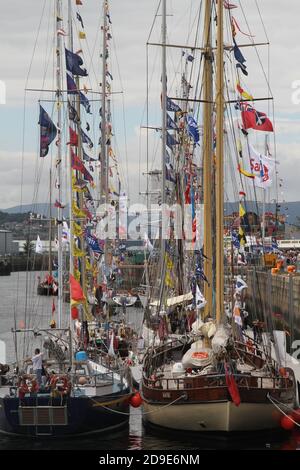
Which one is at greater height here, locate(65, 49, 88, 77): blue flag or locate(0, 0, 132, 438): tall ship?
locate(65, 49, 88, 77): blue flag

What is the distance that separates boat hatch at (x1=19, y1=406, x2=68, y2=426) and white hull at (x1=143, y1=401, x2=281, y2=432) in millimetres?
3111

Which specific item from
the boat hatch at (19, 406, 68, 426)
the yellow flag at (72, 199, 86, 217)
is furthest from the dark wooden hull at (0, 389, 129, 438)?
the yellow flag at (72, 199, 86, 217)

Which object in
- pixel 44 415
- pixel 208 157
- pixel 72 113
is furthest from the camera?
pixel 72 113

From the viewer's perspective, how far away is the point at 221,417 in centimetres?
2998

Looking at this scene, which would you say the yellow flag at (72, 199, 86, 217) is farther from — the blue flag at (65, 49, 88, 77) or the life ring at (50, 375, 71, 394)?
the life ring at (50, 375, 71, 394)

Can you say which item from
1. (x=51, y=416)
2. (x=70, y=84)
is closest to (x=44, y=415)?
(x=51, y=416)

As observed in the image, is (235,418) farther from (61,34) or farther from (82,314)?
(61,34)

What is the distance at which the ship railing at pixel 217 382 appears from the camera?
3008cm

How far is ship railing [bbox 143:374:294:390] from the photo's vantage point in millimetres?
30078

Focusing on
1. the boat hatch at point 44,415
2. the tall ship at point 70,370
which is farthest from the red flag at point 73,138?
the boat hatch at point 44,415

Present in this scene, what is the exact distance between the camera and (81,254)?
38.0m

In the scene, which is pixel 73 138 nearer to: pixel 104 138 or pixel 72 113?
pixel 72 113

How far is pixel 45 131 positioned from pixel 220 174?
24.8ft

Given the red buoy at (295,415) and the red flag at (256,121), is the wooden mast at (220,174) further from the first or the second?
the red buoy at (295,415)
